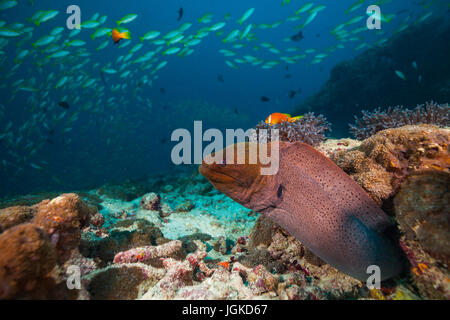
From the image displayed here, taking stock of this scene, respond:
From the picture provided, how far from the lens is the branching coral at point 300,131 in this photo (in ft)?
12.3

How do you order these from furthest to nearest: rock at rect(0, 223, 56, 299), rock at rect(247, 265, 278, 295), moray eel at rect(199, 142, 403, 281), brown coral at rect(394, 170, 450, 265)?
1. rock at rect(247, 265, 278, 295)
2. moray eel at rect(199, 142, 403, 281)
3. brown coral at rect(394, 170, 450, 265)
4. rock at rect(0, 223, 56, 299)

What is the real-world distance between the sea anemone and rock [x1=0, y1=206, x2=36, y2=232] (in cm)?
545

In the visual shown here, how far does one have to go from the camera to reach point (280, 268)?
2609 millimetres

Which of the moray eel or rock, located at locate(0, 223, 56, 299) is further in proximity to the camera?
the moray eel

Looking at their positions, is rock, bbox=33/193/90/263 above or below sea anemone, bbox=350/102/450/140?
below

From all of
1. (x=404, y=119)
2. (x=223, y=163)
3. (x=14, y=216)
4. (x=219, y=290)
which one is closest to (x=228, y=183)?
(x=223, y=163)

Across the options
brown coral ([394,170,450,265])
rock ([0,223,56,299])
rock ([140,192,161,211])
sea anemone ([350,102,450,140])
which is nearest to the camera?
rock ([0,223,56,299])

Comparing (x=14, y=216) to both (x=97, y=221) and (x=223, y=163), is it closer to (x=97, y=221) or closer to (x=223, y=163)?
(x=97, y=221)

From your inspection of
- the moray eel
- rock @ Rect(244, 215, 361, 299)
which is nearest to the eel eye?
the moray eel

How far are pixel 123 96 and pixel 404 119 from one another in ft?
80.3

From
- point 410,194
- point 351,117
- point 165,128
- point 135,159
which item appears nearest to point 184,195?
point 410,194

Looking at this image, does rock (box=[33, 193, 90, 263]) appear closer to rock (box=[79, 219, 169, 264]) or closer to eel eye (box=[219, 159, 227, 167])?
rock (box=[79, 219, 169, 264])

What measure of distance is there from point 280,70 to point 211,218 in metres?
142

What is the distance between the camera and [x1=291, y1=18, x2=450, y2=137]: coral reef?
1392 cm
